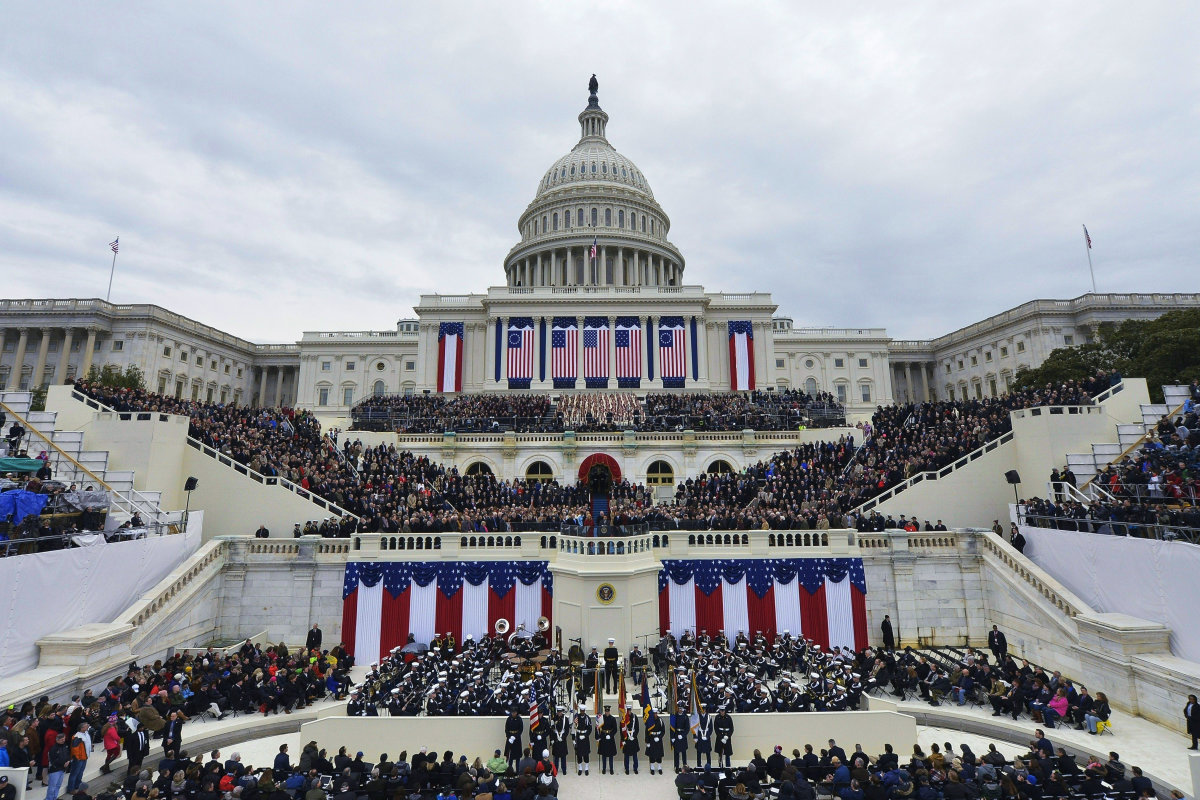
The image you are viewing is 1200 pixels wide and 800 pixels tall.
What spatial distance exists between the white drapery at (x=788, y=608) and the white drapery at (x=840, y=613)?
1.15m

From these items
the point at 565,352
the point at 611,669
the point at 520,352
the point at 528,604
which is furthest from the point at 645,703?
the point at 520,352

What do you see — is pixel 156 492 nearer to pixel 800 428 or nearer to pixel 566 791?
pixel 566 791

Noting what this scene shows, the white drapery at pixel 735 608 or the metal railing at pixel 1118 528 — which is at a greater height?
the metal railing at pixel 1118 528

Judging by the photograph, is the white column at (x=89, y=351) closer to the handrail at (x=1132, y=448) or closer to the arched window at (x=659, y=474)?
the arched window at (x=659, y=474)

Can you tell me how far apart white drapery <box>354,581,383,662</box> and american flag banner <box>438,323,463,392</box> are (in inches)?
1615

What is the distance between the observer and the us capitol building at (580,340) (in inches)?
2464

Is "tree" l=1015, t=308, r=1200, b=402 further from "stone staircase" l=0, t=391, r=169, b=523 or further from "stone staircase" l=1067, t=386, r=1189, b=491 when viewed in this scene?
"stone staircase" l=0, t=391, r=169, b=523

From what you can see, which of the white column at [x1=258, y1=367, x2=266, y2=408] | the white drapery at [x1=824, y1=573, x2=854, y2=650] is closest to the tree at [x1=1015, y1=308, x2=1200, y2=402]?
the white drapery at [x1=824, y1=573, x2=854, y2=650]

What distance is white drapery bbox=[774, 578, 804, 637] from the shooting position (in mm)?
22703

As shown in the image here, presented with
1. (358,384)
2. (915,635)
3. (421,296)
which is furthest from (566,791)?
(358,384)

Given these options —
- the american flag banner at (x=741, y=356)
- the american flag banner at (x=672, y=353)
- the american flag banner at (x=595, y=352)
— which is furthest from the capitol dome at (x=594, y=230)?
the american flag banner at (x=741, y=356)

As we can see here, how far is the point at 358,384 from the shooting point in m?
81.2

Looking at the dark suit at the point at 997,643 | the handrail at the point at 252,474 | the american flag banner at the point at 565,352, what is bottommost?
the dark suit at the point at 997,643

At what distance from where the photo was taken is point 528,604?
23.0 m
